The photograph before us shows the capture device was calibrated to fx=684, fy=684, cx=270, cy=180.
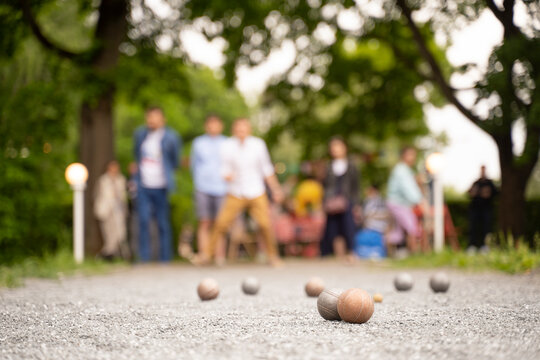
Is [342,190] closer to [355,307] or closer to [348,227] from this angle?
[348,227]

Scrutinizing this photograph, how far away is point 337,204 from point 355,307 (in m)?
7.85

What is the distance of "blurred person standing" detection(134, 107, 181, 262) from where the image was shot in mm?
11094

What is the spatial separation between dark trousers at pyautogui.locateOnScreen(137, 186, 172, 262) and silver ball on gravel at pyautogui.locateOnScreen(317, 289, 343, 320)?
701cm

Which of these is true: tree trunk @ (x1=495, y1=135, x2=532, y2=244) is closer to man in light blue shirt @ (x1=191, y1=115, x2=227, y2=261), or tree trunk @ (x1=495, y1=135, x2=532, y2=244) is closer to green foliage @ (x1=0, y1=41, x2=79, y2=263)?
man in light blue shirt @ (x1=191, y1=115, x2=227, y2=261)

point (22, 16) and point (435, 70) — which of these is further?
point (435, 70)

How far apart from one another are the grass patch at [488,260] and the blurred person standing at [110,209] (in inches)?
193

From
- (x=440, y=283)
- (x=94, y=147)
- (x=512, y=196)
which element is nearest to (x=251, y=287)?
(x=440, y=283)

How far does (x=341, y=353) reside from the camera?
312cm

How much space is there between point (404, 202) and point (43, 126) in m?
6.43

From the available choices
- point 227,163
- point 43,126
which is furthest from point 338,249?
point 43,126

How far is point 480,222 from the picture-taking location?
13.3 m

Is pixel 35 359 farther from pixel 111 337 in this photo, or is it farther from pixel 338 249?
pixel 338 249

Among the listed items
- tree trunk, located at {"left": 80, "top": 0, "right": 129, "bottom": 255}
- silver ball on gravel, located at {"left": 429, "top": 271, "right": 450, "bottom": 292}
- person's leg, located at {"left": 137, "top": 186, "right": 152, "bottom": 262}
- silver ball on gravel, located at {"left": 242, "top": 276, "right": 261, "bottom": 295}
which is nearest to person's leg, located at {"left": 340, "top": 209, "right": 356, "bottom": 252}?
person's leg, located at {"left": 137, "top": 186, "right": 152, "bottom": 262}

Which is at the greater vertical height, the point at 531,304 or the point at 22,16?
the point at 22,16
